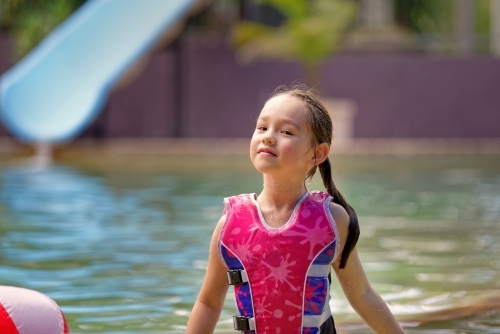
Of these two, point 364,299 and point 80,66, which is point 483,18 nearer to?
point 80,66

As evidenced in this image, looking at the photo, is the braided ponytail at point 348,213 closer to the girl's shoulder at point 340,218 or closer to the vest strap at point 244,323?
the girl's shoulder at point 340,218

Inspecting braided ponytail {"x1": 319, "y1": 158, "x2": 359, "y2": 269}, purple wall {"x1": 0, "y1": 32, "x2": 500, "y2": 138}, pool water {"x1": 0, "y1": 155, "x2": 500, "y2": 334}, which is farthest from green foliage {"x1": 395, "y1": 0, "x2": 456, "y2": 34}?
braided ponytail {"x1": 319, "y1": 158, "x2": 359, "y2": 269}

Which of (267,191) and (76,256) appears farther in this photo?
(76,256)

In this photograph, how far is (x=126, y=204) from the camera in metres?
9.39

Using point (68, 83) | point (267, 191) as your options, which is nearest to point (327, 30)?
point (68, 83)

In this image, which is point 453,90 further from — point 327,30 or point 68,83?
point 68,83

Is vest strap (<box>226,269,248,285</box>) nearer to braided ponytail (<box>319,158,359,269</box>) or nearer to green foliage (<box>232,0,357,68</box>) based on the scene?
braided ponytail (<box>319,158,359,269</box>)

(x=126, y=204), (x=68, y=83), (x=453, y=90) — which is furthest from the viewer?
(x=453, y=90)

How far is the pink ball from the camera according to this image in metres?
2.85

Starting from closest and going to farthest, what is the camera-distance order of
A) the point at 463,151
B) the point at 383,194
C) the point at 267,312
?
the point at 267,312 < the point at 383,194 < the point at 463,151

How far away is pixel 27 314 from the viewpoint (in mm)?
2885

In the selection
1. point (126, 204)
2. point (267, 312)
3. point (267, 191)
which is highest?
point (126, 204)

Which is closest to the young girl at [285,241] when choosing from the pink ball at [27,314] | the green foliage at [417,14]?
the pink ball at [27,314]

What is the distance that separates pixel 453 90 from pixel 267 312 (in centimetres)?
1609
